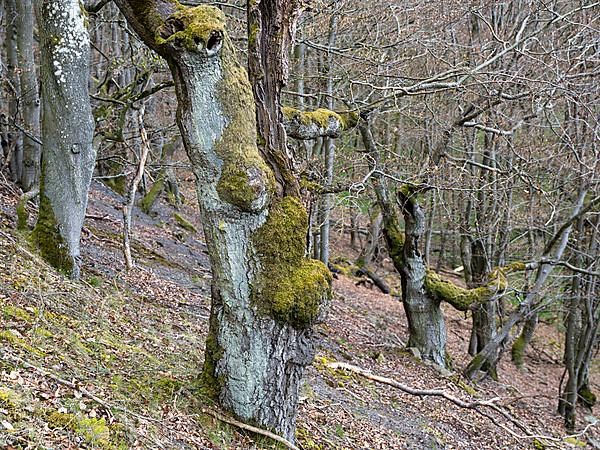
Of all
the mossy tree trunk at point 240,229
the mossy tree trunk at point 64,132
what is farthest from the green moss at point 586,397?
the mossy tree trunk at point 64,132

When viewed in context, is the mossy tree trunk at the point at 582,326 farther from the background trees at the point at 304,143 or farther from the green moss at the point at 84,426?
the green moss at the point at 84,426

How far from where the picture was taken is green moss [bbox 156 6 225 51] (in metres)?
4.11

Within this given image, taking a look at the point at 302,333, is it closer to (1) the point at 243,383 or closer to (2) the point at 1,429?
(1) the point at 243,383

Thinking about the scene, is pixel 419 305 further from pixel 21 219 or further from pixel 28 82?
pixel 28 82

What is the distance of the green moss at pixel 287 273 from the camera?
456 centimetres

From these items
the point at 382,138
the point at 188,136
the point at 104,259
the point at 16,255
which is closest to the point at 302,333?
the point at 188,136

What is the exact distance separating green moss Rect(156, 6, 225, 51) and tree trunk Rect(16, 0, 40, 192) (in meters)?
4.73

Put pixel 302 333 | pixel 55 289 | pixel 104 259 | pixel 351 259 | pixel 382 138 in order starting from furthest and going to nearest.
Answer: pixel 351 259 → pixel 382 138 → pixel 104 259 → pixel 55 289 → pixel 302 333

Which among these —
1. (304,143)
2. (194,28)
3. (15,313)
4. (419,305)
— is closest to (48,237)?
(15,313)

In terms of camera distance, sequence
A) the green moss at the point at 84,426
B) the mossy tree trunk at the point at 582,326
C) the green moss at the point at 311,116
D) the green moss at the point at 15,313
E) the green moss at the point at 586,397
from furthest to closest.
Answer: the green moss at the point at 586,397 → the mossy tree trunk at the point at 582,326 → the green moss at the point at 311,116 → the green moss at the point at 15,313 → the green moss at the point at 84,426

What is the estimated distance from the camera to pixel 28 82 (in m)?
8.24

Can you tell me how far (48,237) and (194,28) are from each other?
339cm

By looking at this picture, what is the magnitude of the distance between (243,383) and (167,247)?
805 centimetres

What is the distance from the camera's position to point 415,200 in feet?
35.4
